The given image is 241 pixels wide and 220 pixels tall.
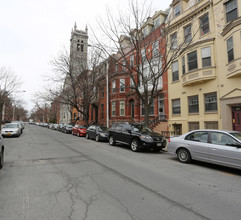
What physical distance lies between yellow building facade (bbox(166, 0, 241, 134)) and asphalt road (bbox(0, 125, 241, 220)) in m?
8.51

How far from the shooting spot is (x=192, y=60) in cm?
1525

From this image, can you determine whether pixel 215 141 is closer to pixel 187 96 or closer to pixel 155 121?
pixel 187 96

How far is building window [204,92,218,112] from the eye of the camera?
1386cm

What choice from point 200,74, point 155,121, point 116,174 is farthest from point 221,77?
point 116,174

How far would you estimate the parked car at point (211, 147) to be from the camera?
18.4 feet

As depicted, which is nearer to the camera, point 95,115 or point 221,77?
→ point 221,77

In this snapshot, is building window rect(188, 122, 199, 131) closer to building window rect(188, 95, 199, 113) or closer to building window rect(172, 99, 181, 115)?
building window rect(188, 95, 199, 113)

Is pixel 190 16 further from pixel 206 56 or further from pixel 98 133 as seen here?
pixel 98 133

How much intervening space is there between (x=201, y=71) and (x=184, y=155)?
9.76m

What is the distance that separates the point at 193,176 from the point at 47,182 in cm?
444

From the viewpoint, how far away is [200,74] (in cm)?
1416

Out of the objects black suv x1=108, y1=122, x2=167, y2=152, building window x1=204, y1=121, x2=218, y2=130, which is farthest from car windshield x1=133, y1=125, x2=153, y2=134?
building window x1=204, y1=121, x2=218, y2=130

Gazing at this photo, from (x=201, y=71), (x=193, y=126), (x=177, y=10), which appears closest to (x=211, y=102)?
(x=193, y=126)

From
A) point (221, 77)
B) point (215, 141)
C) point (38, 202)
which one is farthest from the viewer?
point (221, 77)
